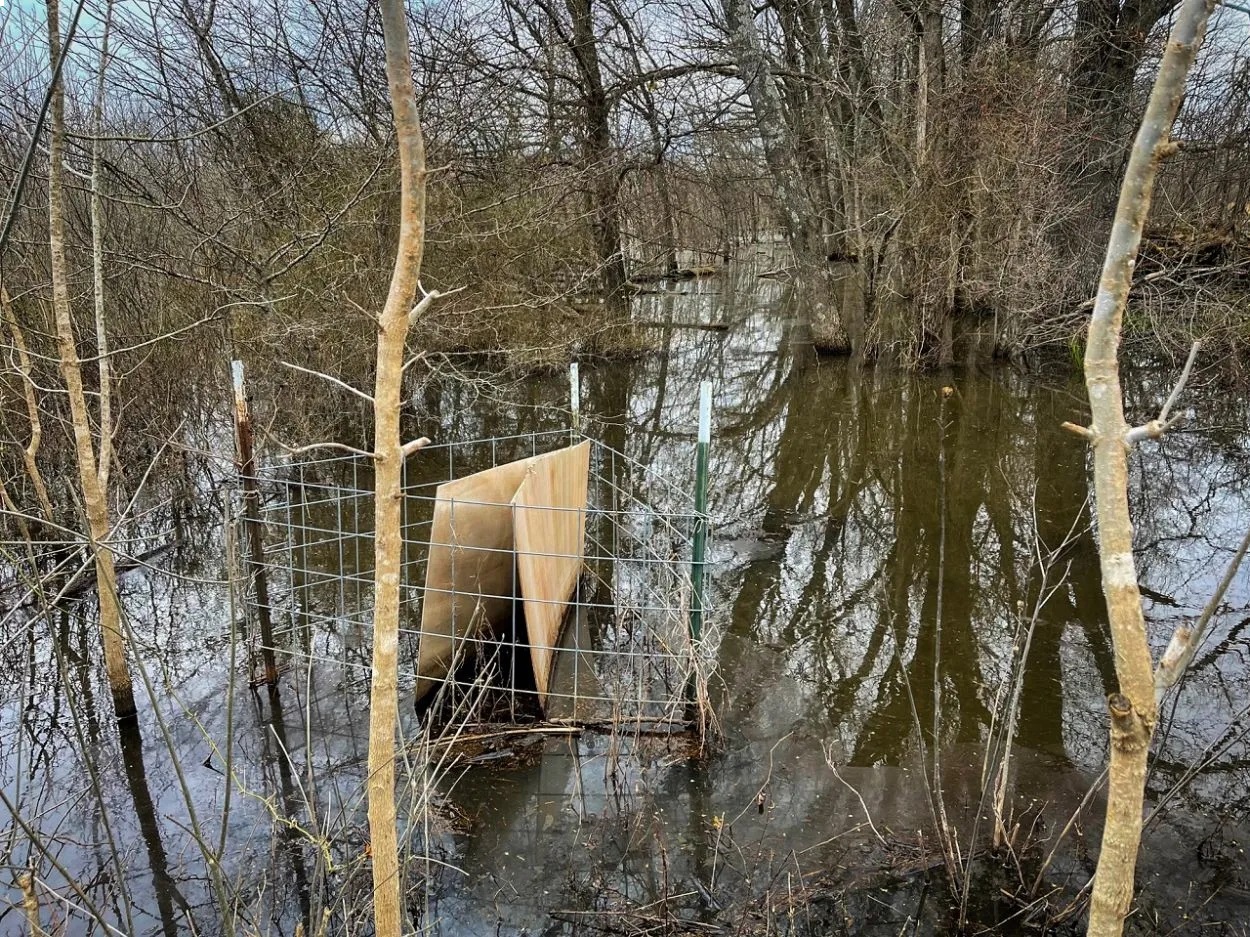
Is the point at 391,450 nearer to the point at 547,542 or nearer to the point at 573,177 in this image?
the point at 547,542

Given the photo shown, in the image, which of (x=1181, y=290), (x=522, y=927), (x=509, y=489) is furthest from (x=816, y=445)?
(x=522, y=927)

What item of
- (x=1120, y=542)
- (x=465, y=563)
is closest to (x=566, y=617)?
(x=465, y=563)

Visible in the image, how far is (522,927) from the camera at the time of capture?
2775 mm

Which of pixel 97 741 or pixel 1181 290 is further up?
Result: pixel 1181 290

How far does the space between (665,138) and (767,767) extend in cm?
1211

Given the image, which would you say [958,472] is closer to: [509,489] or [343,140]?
[509,489]

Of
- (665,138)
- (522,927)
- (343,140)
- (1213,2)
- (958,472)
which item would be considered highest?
(665,138)

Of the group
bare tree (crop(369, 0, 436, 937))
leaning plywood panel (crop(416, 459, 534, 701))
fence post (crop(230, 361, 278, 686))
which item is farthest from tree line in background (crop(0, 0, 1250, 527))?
bare tree (crop(369, 0, 436, 937))

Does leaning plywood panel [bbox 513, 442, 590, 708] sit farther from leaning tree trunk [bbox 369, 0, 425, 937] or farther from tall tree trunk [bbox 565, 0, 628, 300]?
tall tree trunk [bbox 565, 0, 628, 300]

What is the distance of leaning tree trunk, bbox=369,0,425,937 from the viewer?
1.36m

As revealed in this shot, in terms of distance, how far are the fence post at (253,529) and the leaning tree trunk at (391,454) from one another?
2576 mm

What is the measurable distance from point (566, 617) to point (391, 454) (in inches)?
142

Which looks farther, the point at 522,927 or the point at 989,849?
the point at 989,849

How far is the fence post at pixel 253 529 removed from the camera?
4.12 meters
